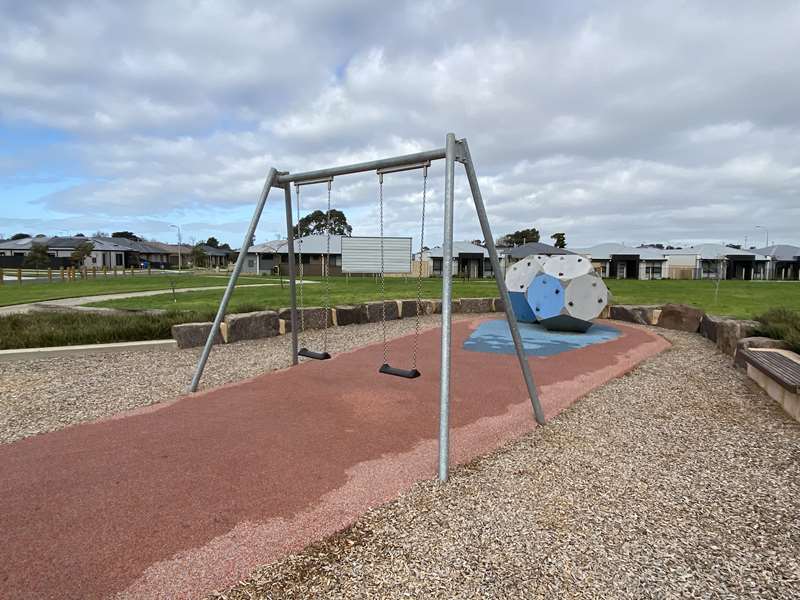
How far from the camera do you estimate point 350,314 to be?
423 inches

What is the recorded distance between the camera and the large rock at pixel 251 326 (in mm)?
8279

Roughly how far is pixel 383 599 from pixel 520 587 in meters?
0.62

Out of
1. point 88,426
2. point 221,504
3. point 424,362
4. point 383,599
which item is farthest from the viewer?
point 424,362

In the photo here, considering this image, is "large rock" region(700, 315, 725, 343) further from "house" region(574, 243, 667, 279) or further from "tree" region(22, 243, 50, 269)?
"tree" region(22, 243, 50, 269)

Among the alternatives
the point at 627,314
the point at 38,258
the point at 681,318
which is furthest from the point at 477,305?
the point at 38,258

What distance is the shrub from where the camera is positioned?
632cm

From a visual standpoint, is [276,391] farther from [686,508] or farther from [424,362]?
[686,508]

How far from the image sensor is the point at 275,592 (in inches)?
85.2

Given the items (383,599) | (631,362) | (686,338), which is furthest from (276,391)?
(686,338)

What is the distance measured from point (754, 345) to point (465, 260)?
142 ft

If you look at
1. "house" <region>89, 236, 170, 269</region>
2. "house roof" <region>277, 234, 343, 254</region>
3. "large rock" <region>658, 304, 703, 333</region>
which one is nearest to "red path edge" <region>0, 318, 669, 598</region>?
"large rock" <region>658, 304, 703, 333</region>

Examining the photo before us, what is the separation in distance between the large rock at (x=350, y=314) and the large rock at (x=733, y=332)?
6885 millimetres

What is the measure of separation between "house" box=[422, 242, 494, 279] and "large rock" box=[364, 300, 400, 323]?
33328 mm

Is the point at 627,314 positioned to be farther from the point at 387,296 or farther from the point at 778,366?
the point at 778,366
